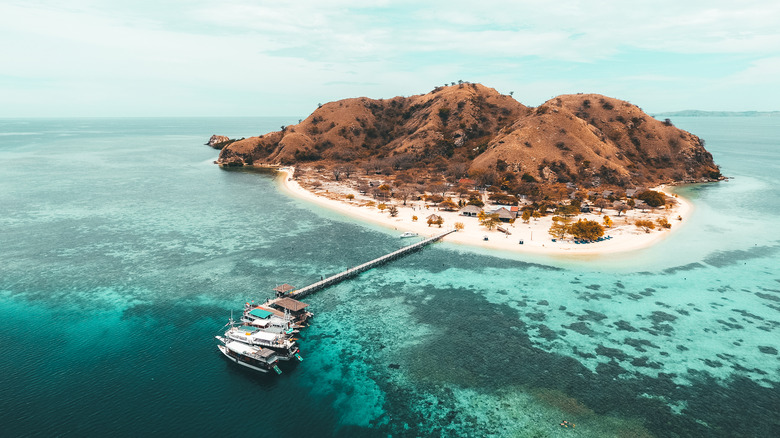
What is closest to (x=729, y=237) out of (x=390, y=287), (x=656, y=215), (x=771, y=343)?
(x=656, y=215)

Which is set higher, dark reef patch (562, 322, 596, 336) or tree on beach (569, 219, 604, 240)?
tree on beach (569, 219, 604, 240)

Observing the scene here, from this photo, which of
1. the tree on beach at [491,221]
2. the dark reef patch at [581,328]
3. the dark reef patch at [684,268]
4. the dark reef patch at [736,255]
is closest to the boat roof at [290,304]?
the dark reef patch at [581,328]

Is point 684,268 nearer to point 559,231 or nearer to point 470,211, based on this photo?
point 559,231

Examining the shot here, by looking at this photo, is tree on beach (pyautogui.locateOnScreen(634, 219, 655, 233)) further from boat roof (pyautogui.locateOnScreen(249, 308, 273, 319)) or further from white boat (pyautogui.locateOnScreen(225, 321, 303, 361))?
boat roof (pyautogui.locateOnScreen(249, 308, 273, 319))

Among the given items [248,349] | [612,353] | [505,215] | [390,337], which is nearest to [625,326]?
[612,353]

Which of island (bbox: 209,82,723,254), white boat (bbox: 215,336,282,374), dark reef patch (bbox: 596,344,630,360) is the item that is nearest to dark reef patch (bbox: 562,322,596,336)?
dark reef patch (bbox: 596,344,630,360)
